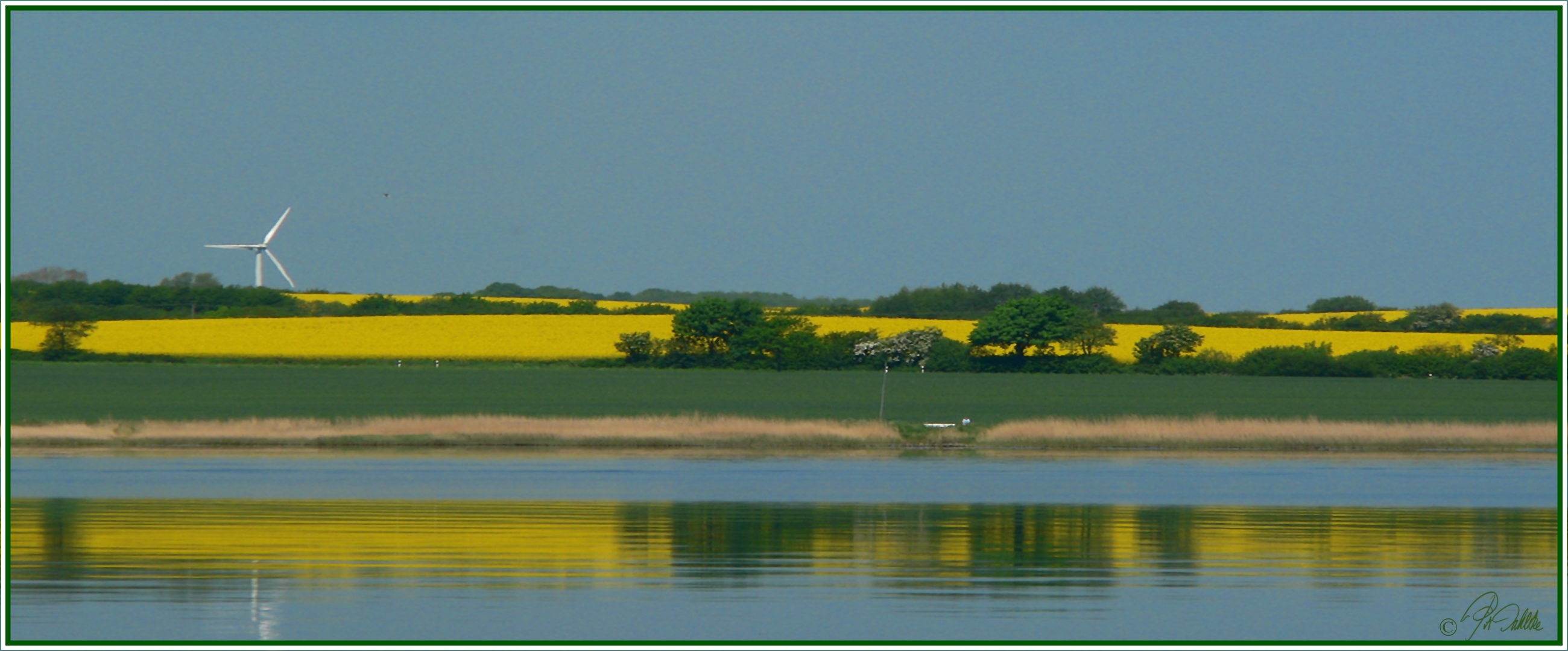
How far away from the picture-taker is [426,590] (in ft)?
46.2

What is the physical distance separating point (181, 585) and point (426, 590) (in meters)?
2.29

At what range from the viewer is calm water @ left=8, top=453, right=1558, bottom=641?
12828mm

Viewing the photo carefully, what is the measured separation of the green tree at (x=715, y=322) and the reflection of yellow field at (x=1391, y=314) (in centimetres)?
3172

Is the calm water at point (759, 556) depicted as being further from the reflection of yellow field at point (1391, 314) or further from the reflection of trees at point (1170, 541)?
the reflection of yellow field at point (1391, 314)

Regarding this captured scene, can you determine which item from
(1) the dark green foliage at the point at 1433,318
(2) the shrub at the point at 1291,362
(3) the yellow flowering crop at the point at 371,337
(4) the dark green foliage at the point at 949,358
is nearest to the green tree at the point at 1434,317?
(1) the dark green foliage at the point at 1433,318

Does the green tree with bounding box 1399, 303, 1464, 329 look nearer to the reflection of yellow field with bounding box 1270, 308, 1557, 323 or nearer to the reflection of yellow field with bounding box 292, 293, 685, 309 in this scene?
the reflection of yellow field with bounding box 1270, 308, 1557, 323

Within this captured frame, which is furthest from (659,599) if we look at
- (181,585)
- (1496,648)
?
(1496,648)

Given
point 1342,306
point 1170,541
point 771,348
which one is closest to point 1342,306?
point 1342,306

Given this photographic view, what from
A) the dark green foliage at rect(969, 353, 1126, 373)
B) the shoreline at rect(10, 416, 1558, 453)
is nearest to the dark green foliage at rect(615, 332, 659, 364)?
the dark green foliage at rect(969, 353, 1126, 373)

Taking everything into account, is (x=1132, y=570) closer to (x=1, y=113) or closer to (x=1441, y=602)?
(x=1441, y=602)

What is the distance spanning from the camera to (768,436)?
33.9 meters

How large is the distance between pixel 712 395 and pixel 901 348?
18210mm

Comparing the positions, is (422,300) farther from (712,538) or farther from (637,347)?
(712,538)

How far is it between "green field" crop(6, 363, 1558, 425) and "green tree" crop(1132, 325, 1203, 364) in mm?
3808
